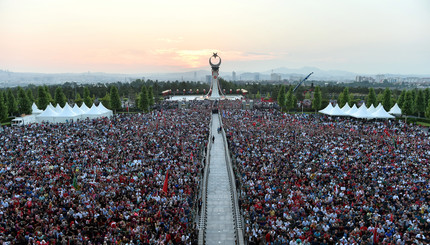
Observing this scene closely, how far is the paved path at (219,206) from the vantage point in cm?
1191

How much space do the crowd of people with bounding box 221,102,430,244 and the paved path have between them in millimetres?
839

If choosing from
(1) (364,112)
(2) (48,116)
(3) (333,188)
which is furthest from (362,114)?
(2) (48,116)

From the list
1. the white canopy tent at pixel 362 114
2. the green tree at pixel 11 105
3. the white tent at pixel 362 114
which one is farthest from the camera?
the green tree at pixel 11 105

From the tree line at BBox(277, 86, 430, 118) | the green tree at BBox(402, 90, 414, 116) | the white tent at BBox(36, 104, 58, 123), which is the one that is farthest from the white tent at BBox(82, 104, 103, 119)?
the green tree at BBox(402, 90, 414, 116)

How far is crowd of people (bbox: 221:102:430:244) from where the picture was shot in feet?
34.8

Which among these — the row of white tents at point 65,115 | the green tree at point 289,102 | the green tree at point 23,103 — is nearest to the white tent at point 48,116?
the row of white tents at point 65,115

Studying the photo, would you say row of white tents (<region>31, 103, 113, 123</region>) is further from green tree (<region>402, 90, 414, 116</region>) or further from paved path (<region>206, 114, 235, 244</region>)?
green tree (<region>402, 90, 414, 116</region>)

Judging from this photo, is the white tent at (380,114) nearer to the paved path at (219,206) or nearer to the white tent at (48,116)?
the paved path at (219,206)

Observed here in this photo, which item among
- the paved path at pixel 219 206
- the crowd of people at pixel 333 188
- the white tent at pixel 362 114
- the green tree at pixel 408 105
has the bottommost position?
the paved path at pixel 219 206

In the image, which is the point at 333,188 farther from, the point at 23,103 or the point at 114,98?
the point at 23,103

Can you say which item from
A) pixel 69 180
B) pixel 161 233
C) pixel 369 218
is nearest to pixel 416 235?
pixel 369 218

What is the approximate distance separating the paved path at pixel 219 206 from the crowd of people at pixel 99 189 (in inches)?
33.6

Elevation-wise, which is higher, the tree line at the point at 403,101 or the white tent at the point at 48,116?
the tree line at the point at 403,101

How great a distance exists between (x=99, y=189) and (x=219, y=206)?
19.4 ft
